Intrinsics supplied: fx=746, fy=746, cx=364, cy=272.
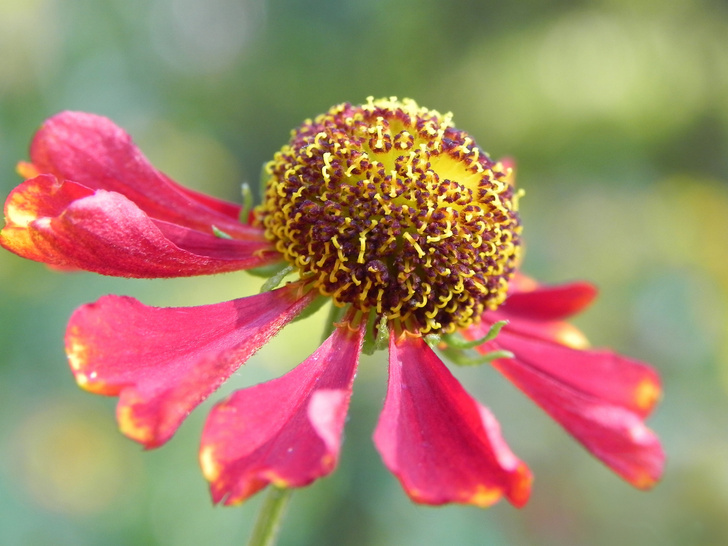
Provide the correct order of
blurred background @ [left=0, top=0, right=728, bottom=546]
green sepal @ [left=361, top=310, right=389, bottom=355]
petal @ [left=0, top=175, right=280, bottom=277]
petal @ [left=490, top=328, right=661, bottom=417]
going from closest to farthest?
petal @ [left=0, top=175, right=280, bottom=277] → green sepal @ [left=361, top=310, right=389, bottom=355] → petal @ [left=490, top=328, right=661, bottom=417] → blurred background @ [left=0, top=0, right=728, bottom=546]

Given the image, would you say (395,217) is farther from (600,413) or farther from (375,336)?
(600,413)

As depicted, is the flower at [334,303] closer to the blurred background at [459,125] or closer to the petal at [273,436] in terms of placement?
the petal at [273,436]

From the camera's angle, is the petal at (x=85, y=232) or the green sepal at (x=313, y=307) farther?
the green sepal at (x=313, y=307)

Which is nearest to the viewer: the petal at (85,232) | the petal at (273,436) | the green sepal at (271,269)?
the petal at (273,436)

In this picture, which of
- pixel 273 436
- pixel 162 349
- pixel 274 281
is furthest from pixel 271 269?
pixel 273 436

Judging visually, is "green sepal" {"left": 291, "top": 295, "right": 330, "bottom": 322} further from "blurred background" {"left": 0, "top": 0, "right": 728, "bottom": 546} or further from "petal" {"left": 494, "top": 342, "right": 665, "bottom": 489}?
"blurred background" {"left": 0, "top": 0, "right": 728, "bottom": 546}

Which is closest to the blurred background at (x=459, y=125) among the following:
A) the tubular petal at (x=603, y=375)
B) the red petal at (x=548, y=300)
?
the red petal at (x=548, y=300)

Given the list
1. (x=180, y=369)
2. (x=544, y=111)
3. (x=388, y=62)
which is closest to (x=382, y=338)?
(x=180, y=369)

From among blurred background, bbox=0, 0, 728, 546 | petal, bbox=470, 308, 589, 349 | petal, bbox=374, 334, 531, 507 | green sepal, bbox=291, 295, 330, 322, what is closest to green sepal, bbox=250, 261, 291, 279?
green sepal, bbox=291, 295, 330, 322
